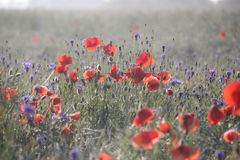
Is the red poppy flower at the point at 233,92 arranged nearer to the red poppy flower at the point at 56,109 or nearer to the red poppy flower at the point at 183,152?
the red poppy flower at the point at 183,152

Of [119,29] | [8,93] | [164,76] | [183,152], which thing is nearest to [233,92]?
[183,152]

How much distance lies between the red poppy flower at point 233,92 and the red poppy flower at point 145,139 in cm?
45

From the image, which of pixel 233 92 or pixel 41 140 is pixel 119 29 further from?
pixel 233 92

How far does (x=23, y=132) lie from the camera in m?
2.48

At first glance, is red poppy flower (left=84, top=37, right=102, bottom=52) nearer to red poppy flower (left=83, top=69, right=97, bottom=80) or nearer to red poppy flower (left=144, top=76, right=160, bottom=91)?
red poppy flower (left=83, top=69, right=97, bottom=80)

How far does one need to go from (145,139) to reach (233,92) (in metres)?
0.52

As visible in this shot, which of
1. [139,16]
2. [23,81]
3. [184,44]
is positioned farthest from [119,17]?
[23,81]

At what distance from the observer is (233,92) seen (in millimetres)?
1992

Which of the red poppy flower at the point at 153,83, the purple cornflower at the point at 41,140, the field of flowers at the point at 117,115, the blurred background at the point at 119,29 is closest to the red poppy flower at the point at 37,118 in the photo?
the field of flowers at the point at 117,115

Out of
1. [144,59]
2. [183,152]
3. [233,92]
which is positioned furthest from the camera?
[144,59]

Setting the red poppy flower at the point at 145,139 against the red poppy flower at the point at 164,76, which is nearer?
the red poppy flower at the point at 145,139

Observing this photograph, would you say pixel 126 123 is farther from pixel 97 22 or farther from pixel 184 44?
pixel 97 22

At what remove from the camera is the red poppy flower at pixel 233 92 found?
1.97 meters

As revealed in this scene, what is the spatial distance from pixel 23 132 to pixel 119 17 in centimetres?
1293
